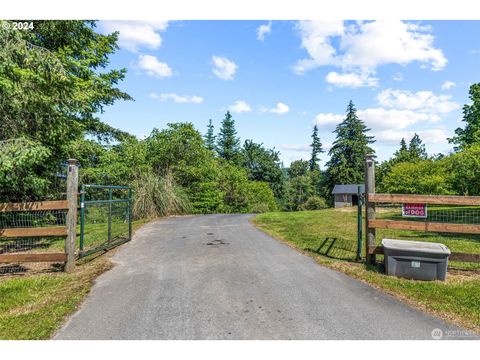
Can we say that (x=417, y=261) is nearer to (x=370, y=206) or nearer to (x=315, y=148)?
(x=370, y=206)

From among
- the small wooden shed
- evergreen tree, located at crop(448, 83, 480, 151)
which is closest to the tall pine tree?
the small wooden shed

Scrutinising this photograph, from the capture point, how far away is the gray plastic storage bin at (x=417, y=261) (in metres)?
4.96

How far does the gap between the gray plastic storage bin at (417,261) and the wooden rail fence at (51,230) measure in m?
6.04

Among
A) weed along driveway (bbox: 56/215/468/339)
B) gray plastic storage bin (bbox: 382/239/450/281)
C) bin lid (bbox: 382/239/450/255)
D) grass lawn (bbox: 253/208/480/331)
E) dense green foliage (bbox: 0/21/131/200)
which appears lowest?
weed along driveway (bbox: 56/215/468/339)

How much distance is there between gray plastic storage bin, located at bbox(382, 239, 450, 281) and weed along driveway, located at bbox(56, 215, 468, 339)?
857 mm

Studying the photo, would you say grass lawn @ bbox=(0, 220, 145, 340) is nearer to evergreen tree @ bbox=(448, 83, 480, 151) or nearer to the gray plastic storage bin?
the gray plastic storage bin

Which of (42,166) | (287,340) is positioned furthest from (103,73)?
(287,340)

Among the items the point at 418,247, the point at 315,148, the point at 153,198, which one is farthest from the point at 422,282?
the point at 315,148

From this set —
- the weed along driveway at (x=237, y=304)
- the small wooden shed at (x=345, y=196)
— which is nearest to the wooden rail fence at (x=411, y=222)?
the weed along driveway at (x=237, y=304)

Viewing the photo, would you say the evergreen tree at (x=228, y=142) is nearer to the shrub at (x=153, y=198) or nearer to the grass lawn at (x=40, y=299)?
the shrub at (x=153, y=198)

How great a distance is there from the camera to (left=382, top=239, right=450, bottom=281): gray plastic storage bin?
4.96 meters

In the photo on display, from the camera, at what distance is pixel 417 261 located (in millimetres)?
5062

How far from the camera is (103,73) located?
1138cm
